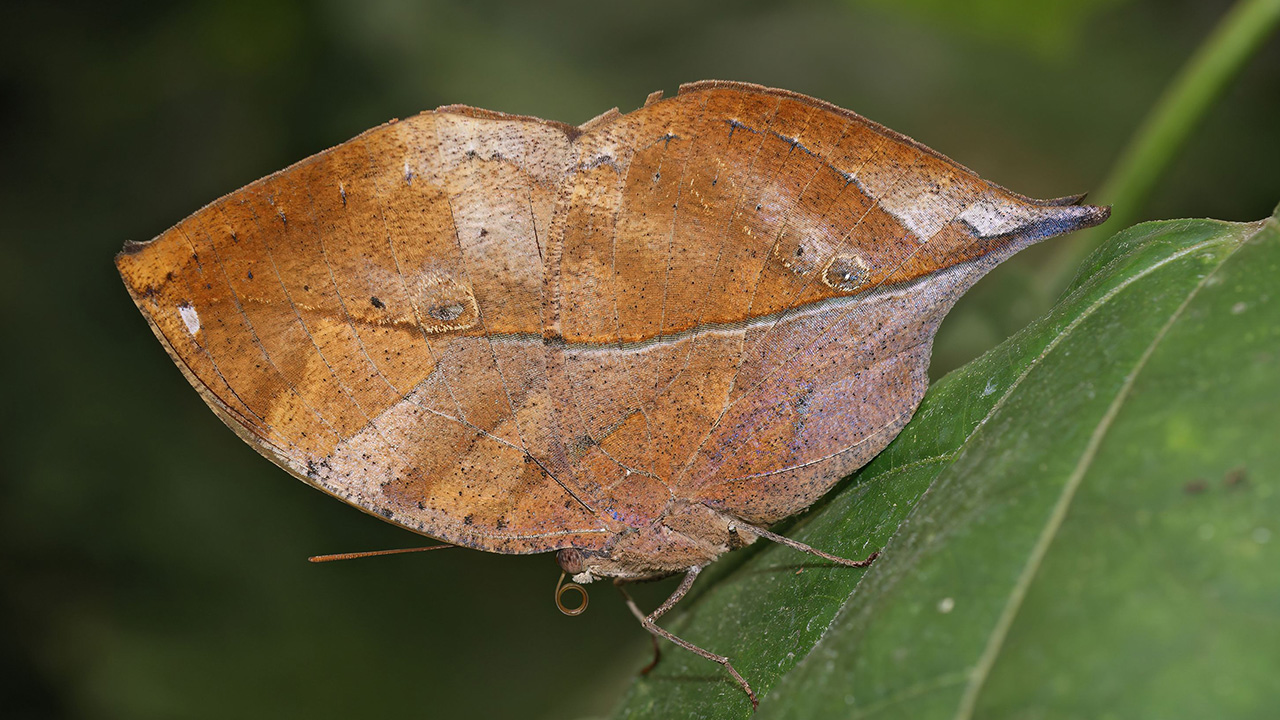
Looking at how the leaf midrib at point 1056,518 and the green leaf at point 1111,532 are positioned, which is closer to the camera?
the green leaf at point 1111,532

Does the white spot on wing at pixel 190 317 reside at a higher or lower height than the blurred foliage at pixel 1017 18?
lower

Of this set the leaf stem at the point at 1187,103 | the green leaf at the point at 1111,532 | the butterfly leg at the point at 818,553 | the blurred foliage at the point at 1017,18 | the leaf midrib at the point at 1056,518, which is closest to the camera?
the green leaf at the point at 1111,532

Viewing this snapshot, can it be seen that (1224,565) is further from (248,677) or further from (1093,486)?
(248,677)

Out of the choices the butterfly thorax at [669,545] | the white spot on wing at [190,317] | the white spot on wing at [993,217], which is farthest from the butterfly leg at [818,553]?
the white spot on wing at [190,317]

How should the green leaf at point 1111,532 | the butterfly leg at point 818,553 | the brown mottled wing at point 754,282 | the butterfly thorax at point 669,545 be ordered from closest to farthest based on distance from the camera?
the green leaf at point 1111,532 → the butterfly leg at point 818,553 → the brown mottled wing at point 754,282 → the butterfly thorax at point 669,545

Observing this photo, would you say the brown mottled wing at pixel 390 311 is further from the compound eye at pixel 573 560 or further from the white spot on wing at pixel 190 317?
the compound eye at pixel 573 560

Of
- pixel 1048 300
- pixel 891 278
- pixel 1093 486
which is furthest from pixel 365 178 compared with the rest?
pixel 1048 300
